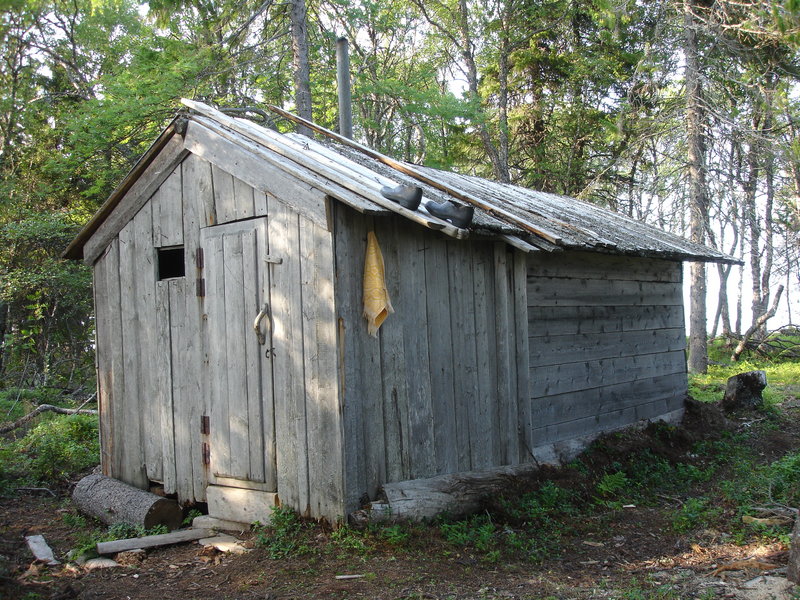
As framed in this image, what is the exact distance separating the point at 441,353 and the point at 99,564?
11.8ft

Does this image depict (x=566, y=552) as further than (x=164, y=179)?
No

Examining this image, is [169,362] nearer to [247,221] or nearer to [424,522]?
[247,221]

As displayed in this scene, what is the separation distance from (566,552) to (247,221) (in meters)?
4.18

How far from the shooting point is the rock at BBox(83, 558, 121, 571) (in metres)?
5.83

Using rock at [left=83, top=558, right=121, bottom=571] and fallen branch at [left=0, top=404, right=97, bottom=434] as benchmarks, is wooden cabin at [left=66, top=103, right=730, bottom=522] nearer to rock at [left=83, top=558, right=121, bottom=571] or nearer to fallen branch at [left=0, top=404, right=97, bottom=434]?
rock at [left=83, top=558, right=121, bottom=571]

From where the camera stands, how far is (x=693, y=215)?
15234 millimetres

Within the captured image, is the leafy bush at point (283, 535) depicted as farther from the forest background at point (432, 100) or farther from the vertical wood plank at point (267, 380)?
the forest background at point (432, 100)

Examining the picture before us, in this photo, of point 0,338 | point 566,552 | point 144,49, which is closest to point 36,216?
point 0,338

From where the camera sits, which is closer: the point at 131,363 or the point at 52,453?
the point at 131,363

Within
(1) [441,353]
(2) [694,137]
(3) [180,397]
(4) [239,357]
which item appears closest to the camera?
(4) [239,357]

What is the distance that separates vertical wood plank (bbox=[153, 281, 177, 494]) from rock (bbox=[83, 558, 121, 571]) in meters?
1.30

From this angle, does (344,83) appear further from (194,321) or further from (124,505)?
(124,505)

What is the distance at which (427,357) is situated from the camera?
645 centimetres

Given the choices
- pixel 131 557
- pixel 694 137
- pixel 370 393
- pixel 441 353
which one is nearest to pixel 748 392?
pixel 694 137
